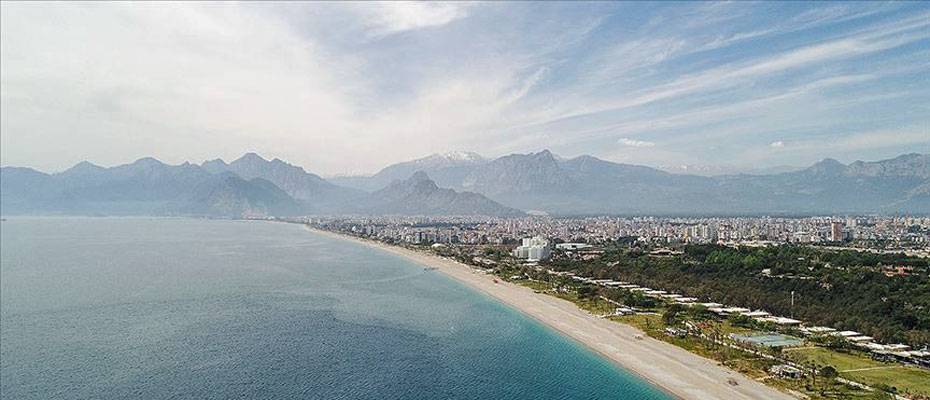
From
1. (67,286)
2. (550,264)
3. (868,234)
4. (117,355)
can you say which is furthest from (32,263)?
(868,234)

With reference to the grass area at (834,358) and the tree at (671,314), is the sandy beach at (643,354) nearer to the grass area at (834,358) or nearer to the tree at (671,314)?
the tree at (671,314)

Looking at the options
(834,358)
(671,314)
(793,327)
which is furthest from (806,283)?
(834,358)

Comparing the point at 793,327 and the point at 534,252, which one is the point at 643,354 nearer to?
the point at 793,327

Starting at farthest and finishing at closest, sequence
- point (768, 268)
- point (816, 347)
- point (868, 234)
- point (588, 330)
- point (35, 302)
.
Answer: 1. point (868, 234)
2. point (768, 268)
3. point (35, 302)
4. point (588, 330)
5. point (816, 347)

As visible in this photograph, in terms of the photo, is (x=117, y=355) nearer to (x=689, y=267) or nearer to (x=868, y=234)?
(x=689, y=267)

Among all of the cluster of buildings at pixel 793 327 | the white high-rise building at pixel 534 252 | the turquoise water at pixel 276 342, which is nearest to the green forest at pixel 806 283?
the cluster of buildings at pixel 793 327
